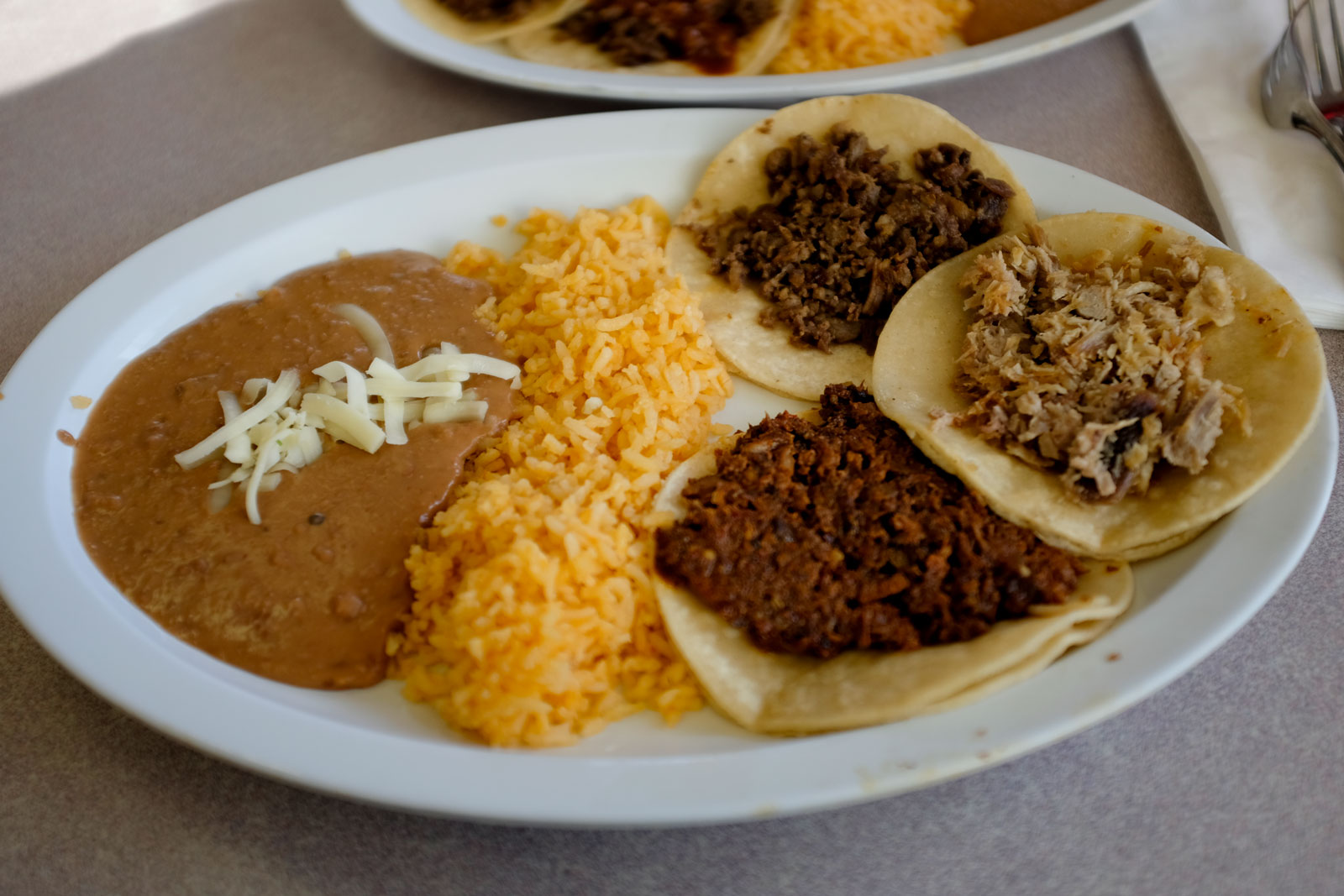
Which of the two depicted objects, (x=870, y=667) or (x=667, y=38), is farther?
(x=667, y=38)

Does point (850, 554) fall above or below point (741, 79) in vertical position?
below

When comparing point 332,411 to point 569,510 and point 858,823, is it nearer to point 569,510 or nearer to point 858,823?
point 569,510

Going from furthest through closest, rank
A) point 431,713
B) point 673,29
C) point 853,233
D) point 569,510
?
point 673,29 → point 853,233 → point 569,510 → point 431,713

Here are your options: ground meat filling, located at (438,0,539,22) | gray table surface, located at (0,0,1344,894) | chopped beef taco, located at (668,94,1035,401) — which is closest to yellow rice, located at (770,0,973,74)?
chopped beef taco, located at (668,94,1035,401)

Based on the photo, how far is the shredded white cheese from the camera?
7.71ft

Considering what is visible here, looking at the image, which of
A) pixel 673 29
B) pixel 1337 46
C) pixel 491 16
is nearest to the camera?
pixel 1337 46

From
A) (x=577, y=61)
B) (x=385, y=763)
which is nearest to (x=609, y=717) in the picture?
(x=385, y=763)

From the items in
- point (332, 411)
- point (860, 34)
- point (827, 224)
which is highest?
point (860, 34)

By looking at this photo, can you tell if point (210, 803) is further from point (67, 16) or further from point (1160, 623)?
point (67, 16)

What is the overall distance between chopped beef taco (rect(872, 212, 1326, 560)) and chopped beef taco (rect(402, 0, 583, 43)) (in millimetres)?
2073

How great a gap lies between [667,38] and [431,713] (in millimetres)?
2735

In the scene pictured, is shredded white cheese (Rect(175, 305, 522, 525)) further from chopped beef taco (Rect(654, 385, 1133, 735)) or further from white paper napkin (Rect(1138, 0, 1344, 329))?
white paper napkin (Rect(1138, 0, 1344, 329))

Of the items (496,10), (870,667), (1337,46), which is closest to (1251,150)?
(1337,46)

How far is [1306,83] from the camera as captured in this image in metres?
3.29
